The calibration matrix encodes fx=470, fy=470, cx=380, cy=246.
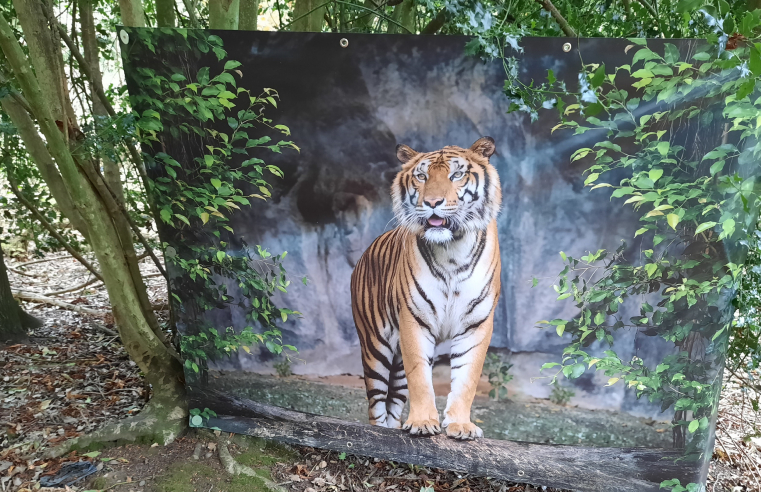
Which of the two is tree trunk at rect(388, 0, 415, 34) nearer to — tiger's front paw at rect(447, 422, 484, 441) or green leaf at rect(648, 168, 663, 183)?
green leaf at rect(648, 168, 663, 183)

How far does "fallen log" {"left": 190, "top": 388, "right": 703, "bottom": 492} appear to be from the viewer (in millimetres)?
2324

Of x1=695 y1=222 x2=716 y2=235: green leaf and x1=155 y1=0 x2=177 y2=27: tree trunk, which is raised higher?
x1=155 y1=0 x2=177 y2=27: tree trunk

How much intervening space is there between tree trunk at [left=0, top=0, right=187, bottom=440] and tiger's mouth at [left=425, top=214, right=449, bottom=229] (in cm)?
186

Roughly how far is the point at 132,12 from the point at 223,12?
20.1 inches

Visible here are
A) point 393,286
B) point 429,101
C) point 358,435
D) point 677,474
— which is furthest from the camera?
point 358,435

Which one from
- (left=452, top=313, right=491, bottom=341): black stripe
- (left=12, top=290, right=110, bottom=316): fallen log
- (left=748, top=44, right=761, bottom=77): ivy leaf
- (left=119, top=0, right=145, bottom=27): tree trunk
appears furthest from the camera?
(left=12, top=290, right=110, bottom=316): fallen log

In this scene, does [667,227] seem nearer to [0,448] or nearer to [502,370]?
[502,370]

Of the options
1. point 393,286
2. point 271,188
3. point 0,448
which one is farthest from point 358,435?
point 0,448

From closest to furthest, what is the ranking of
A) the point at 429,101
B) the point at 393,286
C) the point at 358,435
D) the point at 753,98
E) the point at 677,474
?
1. the point at 753,98
2. the point at 429,101
3. the point at 677,474
4. the point at 393,286
5. the point at 358,435

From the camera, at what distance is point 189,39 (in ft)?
7.50

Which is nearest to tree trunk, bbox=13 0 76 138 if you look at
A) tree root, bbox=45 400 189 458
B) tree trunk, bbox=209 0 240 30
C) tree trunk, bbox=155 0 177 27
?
tree trunk, bbox=155 0 177 27

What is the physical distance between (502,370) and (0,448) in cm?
290

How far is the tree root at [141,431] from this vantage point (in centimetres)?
275

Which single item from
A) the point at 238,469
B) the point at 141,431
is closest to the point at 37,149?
the point at 141,431
